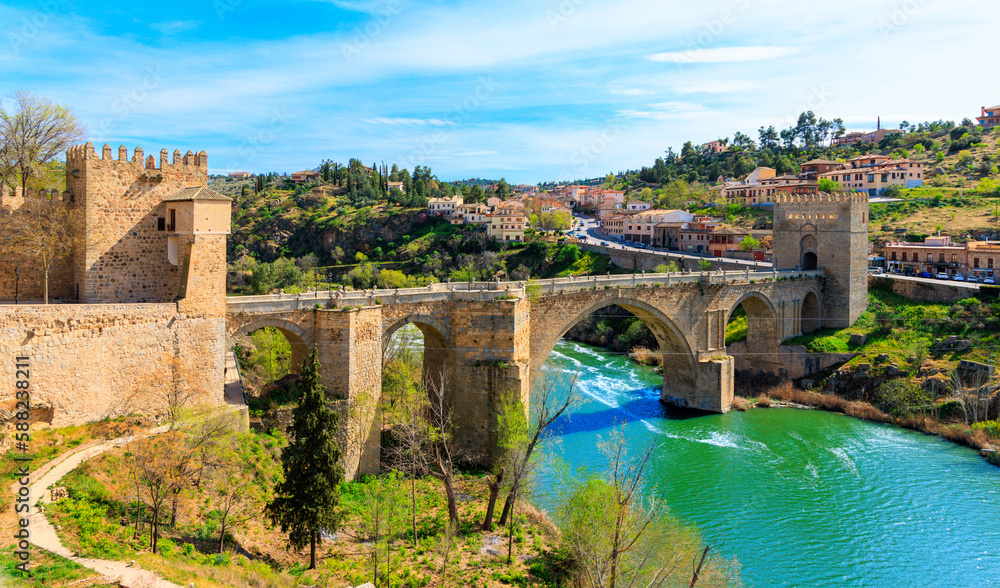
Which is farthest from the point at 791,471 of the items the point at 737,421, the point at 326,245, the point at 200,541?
the point at 326,245

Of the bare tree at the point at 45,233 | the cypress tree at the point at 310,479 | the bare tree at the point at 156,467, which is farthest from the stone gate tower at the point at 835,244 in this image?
the bare tree at the point at 45,233

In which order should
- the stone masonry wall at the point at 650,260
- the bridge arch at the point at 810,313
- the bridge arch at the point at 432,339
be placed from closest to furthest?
the bridge arch at the point at 432,339, the bridge arch at the point at 810,313, the stone masonry wall at the point at 650,260

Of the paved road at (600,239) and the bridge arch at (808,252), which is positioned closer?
the bridge arch at (808,252)

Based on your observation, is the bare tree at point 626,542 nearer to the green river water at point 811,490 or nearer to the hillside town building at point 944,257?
the green river water at point 811,490

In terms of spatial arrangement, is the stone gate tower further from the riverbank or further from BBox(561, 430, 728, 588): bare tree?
BBox(561, 430, 728, 588): bare tree

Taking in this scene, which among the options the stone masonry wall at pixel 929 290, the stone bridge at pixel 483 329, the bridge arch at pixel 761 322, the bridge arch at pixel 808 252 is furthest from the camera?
the bridge arch at pixel 808 252

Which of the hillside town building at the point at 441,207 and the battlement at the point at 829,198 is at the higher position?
the hillside town building at the point at 441,207

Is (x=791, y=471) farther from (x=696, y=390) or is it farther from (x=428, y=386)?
(x=428, y=386)
